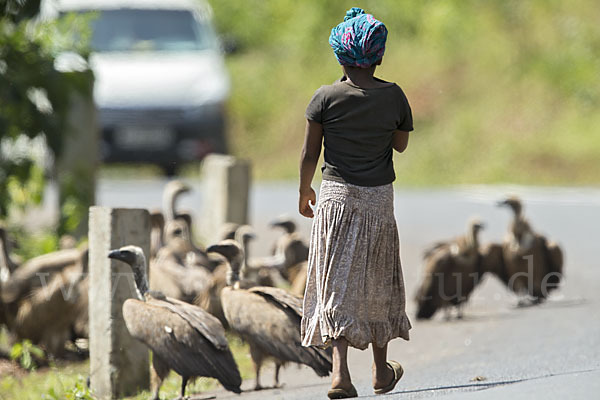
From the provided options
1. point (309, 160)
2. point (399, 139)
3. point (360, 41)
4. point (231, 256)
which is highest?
point (360, 41)

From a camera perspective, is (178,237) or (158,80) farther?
(158,80)

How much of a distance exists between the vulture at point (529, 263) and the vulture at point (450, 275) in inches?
11.2

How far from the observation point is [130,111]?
17.7 m

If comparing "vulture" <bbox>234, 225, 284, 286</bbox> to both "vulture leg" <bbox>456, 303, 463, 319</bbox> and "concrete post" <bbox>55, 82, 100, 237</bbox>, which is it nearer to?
"vulture leg" <bbox>456, 303, 463, 319</bbox>

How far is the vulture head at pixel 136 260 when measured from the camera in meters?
7.12

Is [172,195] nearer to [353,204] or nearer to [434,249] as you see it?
[434,249]

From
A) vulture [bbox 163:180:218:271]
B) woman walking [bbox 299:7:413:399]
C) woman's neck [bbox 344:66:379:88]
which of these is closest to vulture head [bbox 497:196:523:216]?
vulture [bbox 163:180:218:271]

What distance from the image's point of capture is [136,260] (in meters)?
7.15

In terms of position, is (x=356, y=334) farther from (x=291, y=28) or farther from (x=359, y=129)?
(x=291, y=28)

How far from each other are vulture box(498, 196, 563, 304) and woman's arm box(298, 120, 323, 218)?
4.58 meters

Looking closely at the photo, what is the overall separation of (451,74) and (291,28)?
7011 mm

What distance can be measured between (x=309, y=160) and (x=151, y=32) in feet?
40.2

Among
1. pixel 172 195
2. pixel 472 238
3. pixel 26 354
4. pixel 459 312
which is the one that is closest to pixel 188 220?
pixel 172 195

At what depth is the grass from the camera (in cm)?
765
